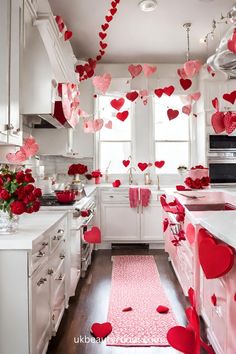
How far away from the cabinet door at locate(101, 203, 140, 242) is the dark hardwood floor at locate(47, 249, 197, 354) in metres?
0.55

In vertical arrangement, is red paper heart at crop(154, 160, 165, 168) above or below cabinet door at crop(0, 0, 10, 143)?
below

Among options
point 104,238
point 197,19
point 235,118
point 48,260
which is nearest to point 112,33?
point 197,19

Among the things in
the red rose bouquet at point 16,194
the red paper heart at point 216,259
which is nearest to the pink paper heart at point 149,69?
the red rose bouquet at point 16,194

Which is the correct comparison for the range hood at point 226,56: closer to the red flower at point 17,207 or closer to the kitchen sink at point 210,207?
the kitchen sink at point 210,207

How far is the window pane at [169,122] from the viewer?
523 cm

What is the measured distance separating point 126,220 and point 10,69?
3045mm

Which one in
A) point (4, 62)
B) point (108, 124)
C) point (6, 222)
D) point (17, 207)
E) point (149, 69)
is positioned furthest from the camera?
point (108, 124)

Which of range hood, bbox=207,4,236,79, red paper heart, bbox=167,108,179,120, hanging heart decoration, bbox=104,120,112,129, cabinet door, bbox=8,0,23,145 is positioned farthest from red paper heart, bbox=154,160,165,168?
cabinet door, bbox=8,0,23,145

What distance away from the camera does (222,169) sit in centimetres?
467

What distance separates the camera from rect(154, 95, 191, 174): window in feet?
17.2

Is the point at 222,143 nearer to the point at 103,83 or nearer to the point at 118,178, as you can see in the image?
the point at 118,178

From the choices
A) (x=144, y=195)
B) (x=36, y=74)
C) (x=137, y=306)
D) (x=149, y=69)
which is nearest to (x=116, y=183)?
(x=144, y=195)

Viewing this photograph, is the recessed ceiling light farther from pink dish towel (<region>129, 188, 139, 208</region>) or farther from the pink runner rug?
the pink runner rug

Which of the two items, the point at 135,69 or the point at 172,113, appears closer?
the point at 135,69
